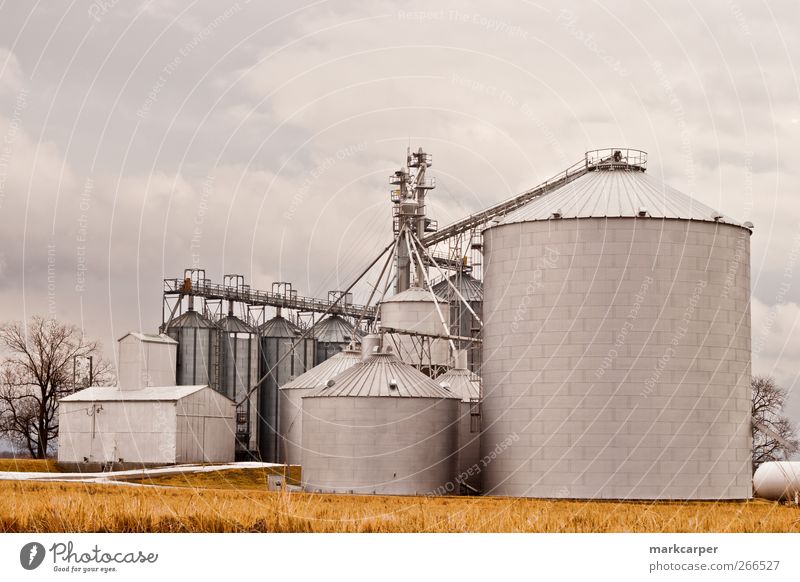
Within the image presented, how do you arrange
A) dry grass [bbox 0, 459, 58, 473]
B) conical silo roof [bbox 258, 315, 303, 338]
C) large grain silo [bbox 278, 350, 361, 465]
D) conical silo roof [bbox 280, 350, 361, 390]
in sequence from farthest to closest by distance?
1. conical silo roof [bbox 258, 315, 303, 338]
2. dry grass [bbox 0, 459, 58, 473]
3. large grain silo [bbox 278, 350, 361, 465]
4. conical silo roof [bbox 280, 350, 361, 390]

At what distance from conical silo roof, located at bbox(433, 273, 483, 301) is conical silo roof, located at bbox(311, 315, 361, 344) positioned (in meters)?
13.6

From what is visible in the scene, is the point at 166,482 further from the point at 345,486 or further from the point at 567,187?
the point at 567,187

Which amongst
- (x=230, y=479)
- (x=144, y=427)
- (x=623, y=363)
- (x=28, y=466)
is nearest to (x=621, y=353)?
(x=623, y=363)

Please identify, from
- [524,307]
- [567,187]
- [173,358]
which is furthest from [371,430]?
[173,358]

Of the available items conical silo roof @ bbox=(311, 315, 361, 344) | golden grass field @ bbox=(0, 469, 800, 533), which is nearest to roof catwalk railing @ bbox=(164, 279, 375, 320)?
conical silo roof @ bbox=(311, 315, 361, 344)

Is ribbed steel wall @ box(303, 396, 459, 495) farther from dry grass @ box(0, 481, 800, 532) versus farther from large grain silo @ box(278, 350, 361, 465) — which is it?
dry grass @ box(0, 481, 800, 532)

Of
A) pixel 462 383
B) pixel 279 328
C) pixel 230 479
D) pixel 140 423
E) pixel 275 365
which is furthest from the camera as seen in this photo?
pixel 279 328

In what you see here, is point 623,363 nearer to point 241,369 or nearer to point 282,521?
point 282,521

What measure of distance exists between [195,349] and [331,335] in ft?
56.1

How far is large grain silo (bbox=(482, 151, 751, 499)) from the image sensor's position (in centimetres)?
5347

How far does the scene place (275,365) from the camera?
299ft
